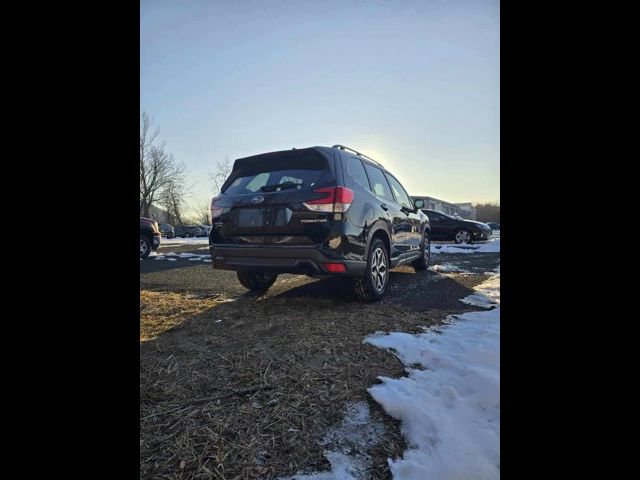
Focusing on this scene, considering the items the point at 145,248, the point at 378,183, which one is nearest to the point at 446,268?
the point at 378,183

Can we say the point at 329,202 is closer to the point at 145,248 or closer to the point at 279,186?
the point at 279,186

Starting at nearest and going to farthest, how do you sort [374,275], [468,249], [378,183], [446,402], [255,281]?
[446,402] → [374,275] → [378,183] → [255,281] → [468,249]

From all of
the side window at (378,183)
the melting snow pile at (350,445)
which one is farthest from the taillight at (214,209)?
the melting snow pile at (350,445)

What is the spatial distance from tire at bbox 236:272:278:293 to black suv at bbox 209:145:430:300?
2.51ft

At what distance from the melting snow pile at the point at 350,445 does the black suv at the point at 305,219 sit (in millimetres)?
1807

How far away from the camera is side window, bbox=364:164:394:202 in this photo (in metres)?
4.32

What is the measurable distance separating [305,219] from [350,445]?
7.28ft

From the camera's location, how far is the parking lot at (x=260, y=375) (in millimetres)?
1337

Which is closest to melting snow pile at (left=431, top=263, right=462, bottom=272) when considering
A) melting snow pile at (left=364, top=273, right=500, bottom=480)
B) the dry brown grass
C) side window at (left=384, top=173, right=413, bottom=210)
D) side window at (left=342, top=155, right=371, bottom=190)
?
side window at (left=384, top=173, right=413, bottom=210)

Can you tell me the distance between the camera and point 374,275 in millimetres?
3939
